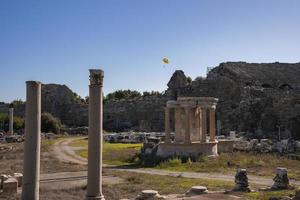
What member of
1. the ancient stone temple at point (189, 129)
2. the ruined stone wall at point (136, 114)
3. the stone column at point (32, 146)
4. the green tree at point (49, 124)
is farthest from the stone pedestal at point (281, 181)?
the green tree at point (49, 124)

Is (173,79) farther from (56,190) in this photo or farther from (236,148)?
(56,190)

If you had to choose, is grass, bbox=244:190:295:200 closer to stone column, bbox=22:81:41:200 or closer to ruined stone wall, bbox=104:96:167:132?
stone column, bbox=22:81:41:200

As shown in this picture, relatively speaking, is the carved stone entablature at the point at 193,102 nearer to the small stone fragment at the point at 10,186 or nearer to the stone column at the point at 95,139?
the small stone fragment at the point at 10,186

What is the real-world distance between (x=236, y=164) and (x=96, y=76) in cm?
1451

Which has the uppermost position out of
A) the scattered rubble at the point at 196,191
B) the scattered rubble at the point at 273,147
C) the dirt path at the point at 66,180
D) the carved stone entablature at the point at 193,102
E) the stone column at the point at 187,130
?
the carved stone entablature at the point at 193,102

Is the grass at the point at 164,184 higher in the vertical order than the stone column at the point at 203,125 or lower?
lower

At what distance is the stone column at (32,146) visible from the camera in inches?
515

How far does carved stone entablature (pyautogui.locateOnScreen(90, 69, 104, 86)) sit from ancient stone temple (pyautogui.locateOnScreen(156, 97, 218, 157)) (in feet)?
53.3

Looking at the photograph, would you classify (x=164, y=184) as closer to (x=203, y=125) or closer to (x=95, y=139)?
(x=95, y=139)

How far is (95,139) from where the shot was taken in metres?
13.5

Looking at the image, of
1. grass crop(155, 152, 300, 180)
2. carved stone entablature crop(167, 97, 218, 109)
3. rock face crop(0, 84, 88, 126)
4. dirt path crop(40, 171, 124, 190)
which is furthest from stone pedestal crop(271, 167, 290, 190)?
rock face crop(0, 84, 88, 126)

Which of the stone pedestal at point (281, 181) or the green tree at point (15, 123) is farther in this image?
the green tree at point (15, 123)

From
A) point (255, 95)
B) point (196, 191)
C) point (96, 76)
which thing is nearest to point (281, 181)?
point (196, 191)

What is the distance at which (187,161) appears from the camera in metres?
27.4
